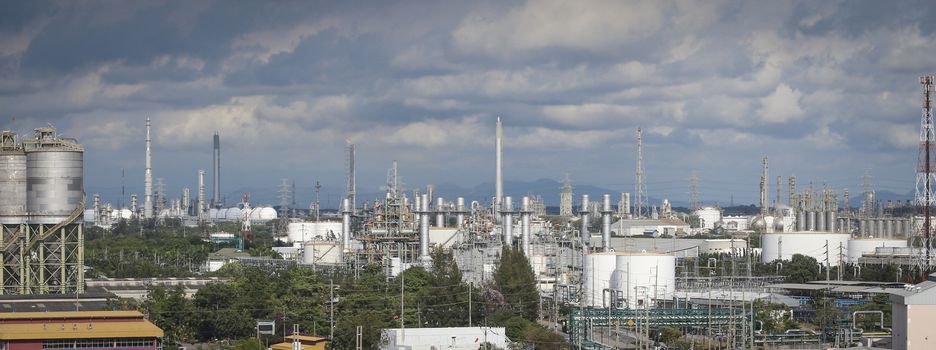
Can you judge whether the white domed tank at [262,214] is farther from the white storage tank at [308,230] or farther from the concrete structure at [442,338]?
the concrete structure at [442,338]

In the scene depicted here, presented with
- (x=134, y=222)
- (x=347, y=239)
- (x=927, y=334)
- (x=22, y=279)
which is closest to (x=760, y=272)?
(x=347, y=239)

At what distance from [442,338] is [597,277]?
13.1 metres

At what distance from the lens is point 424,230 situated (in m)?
57.6

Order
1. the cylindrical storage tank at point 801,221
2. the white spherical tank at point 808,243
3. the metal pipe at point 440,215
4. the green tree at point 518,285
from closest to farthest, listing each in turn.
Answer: the green tree at point 518,285
the metal pipe at point 440,215
the white spherical tank at point 808,243
the cylindrical storage tank at point 801,221

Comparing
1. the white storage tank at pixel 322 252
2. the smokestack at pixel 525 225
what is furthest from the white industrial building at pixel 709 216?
the smokestack at pixel 525 225

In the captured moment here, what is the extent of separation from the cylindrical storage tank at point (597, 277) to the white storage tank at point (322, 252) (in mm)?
21388

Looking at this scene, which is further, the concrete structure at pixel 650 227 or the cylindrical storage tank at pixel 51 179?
the concrete structure at pixel 650 227

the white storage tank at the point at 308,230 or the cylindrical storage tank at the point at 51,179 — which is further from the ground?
the cylindrical storage tank at the point at 51,179

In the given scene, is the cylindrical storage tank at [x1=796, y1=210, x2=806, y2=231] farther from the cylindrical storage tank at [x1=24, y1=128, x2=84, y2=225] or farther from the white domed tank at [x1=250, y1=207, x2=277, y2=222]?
the white domed tank at [x1=250, y1=207, x2=277, y2=222]

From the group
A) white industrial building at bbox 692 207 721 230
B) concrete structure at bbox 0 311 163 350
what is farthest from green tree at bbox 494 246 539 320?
white industrial building at bbox 692 207 721 230

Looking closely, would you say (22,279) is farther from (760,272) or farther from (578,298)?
(760,272)

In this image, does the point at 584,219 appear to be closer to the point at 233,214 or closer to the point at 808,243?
the point at 808,243

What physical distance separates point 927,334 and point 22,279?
1051 inches

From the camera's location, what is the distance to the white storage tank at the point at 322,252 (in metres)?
68.2
